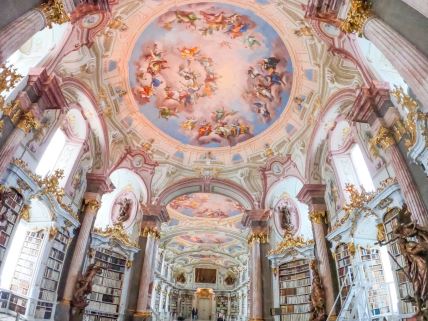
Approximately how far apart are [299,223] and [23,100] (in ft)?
47.2

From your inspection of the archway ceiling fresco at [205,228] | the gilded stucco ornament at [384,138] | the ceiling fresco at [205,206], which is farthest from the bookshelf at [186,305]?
the gilded stucco ornament at [384,138]

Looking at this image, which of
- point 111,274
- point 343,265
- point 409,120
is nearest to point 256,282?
point 343,265

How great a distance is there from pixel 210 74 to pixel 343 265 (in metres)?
12.0

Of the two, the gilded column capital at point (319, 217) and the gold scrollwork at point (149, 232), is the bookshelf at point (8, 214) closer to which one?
the gold scrollwork at point (149, 232)

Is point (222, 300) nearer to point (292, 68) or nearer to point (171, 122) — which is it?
point (171, 122)

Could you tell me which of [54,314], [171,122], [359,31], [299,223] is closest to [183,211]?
[171,122]

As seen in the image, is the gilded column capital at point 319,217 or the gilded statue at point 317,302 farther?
the gilded column capital at point 319,217

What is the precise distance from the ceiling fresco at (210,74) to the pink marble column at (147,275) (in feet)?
21.4

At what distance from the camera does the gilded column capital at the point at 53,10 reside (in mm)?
8339

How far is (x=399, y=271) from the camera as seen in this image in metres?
9.56

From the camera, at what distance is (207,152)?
2114cm

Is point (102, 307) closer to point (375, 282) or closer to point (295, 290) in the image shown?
point (295, 290)

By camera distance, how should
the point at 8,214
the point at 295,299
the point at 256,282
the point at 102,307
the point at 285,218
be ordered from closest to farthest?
1. the point at 8,214
2. the point at 102,307
3. the point at 295,299
4. the point at 256,282
5. the point at 285,218

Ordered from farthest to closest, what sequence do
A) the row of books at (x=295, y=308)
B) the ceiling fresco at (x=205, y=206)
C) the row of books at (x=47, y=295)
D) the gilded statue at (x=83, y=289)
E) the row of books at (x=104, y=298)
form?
the ceiling fresco at (x=205, y=206) < the row of books at (x=104, y=298) < the row of books at (x=295, y=308) < the gilded statue at (x=83, y=289) < the row of books at (x=47, y=295)
